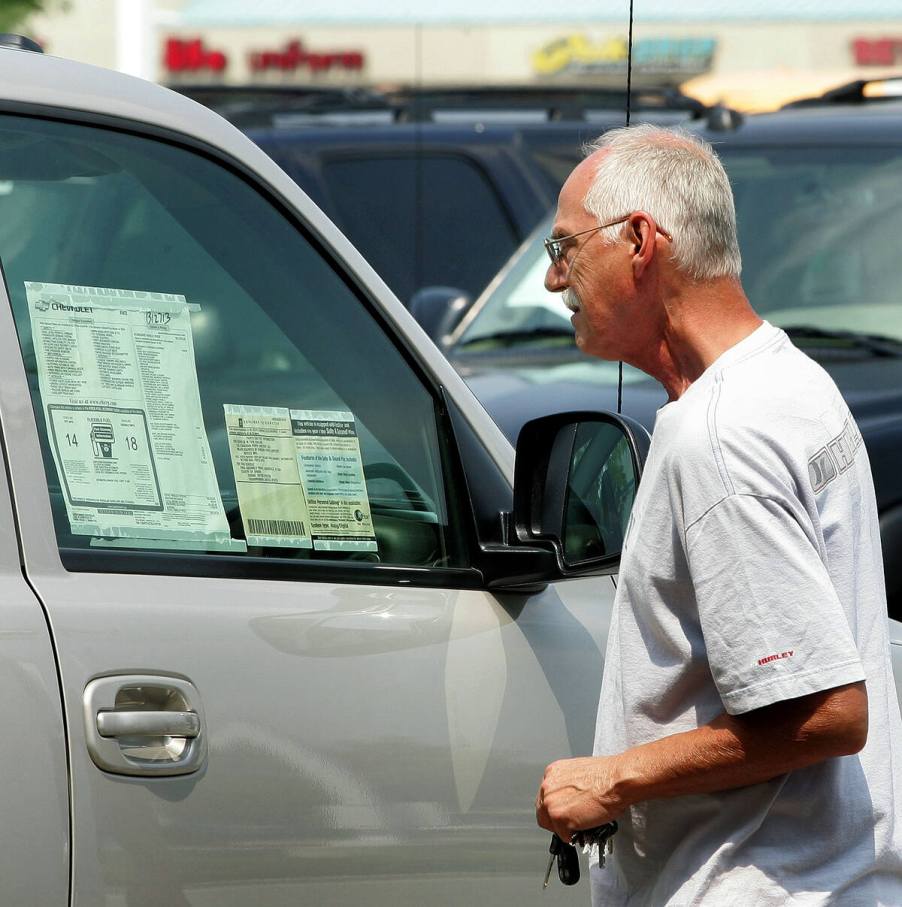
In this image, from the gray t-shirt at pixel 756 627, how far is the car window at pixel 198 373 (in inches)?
20.1

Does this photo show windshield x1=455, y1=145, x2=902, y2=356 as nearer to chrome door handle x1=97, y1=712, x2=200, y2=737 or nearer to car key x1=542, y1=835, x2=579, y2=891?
car key x1=542, y1=835, x2=579, y2=891

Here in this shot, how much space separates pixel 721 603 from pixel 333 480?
68 centimetres

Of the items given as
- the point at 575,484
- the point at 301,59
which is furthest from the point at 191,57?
Answer: the point at 575,484

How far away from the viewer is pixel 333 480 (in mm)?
2375

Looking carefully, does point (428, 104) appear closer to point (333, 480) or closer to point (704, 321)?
point (333, 480)

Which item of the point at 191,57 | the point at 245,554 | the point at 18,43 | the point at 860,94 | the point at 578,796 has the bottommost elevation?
the point at 191,57

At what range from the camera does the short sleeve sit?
1.83 meters

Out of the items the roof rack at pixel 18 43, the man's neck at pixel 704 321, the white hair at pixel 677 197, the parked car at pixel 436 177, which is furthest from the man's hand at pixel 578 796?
the parked car at pixel 436 177

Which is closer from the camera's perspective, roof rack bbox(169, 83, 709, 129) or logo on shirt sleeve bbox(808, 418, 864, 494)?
logo on shirt sleeve bbox(808, 418, 864, 494)

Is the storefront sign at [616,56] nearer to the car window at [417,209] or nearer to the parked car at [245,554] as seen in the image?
the car window at [417,209]

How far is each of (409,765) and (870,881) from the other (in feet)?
1.96

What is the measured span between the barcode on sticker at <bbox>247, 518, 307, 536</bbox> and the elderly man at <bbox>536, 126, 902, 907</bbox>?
46 cm

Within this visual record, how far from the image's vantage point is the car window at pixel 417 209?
27.7 feet

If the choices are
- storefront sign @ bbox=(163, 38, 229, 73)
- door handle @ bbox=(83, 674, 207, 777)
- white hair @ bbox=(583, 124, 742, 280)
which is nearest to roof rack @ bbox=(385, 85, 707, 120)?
white hair @ bbox=(583, 124, 742, 280)
